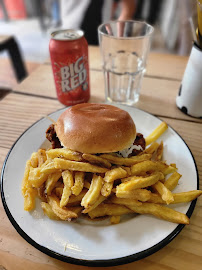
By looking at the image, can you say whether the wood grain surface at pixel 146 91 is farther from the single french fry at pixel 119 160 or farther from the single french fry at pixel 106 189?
the single french fry at pixel 106 189

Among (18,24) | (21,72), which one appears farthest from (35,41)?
(21,72)

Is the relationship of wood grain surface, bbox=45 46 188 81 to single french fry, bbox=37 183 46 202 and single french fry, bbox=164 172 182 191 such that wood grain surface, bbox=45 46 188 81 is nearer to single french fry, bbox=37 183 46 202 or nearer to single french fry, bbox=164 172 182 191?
single french fry, bbox=164 172 182 191

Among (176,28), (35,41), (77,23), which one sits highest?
(77,23)

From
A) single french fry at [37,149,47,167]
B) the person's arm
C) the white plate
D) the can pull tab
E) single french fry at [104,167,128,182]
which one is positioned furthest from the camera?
the person's arm

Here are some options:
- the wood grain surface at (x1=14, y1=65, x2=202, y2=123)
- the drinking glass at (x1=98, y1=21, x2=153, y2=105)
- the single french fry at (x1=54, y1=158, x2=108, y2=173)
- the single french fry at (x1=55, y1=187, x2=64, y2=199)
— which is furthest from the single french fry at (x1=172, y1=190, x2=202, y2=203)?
the drinking glass at (x1=98, y1=21, x2=153, y2=105)

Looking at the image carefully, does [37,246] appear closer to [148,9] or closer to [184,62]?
[184,62]
